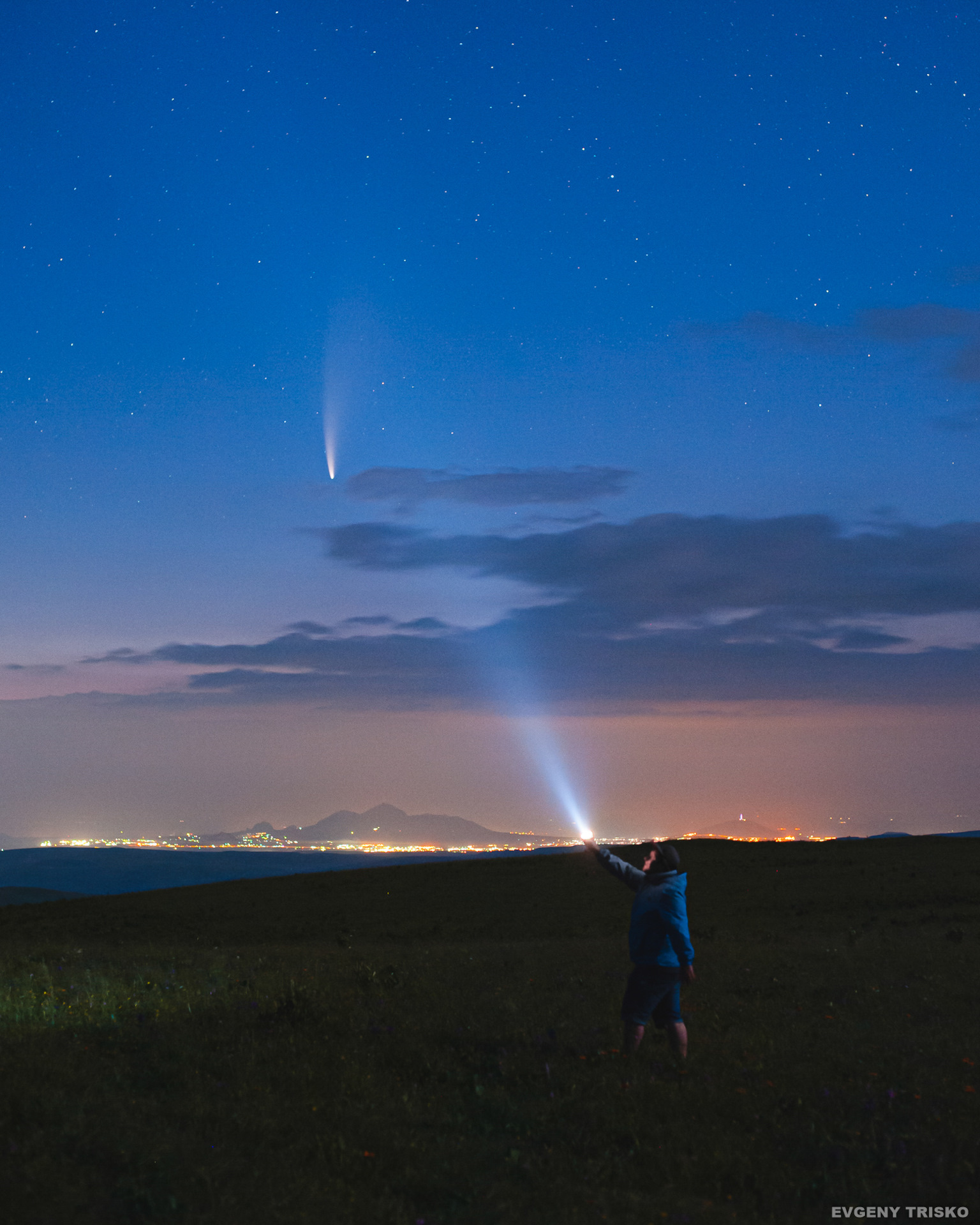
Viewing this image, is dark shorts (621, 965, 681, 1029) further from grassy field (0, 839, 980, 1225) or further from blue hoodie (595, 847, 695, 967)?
grassy field (0, 839, 980, 1225)

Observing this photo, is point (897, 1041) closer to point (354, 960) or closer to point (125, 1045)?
point (125, 1045)

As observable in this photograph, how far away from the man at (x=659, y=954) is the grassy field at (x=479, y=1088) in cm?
46

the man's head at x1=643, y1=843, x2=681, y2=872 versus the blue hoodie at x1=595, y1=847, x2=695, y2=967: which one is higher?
the man's head at x1=643, y1=843, x2=681, y2=872

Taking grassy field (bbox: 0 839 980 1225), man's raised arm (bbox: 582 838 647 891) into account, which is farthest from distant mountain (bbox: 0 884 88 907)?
man's raised arm (bbox: 582 838 647 891)

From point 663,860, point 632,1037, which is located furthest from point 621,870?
point 632,1037

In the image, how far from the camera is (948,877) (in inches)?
1660

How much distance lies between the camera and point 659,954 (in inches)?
510

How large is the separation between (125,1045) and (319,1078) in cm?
339

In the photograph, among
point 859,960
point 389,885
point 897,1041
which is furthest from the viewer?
point 389,885

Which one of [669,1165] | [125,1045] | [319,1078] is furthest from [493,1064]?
[125,1045]

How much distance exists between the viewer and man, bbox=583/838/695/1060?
13.0 m

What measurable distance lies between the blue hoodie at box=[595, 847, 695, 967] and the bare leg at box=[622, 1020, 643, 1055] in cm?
88

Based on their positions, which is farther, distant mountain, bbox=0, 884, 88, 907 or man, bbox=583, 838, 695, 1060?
distant mountain, bbox=0, 884, 88, 907

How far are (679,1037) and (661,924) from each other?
1563mm
